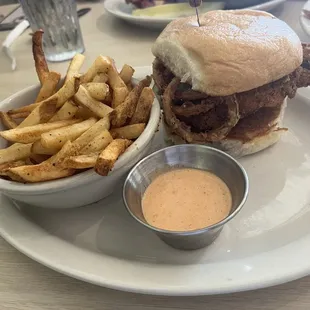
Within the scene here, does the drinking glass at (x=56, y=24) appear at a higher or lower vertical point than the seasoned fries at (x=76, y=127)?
lower

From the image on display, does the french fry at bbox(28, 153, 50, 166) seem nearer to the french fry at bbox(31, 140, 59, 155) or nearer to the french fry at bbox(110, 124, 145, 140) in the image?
the french fry at bbox(31, 140, 59, 155)

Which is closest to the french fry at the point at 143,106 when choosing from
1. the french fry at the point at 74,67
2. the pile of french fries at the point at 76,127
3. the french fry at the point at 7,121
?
the pile of french fries at the point at 76,127

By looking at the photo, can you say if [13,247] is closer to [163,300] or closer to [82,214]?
[82,214]

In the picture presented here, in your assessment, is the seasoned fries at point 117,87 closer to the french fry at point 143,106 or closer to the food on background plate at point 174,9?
the french fry at point 143,106

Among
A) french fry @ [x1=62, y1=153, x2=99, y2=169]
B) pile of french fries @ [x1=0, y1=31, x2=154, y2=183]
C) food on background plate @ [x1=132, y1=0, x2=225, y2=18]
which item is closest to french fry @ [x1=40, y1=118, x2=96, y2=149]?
pile of french fries @ [x1=0, y1=31, x2=154, y2=183]

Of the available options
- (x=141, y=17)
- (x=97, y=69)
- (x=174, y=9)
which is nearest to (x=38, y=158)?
(x=97, y=69)

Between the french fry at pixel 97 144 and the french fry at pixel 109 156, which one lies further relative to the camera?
the french fry at pixel 97 144

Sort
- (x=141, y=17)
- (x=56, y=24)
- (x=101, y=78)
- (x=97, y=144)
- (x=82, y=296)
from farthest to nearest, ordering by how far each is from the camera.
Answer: (x=141, y=17) → (x=56, y=24) → (x=101, y=78) → (x=97, y=144) → (x=82, y=296)

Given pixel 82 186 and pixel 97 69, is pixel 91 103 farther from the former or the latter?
pixel 82 186
